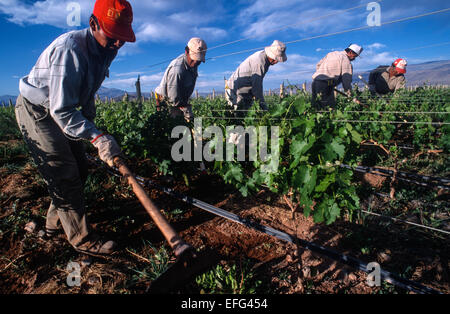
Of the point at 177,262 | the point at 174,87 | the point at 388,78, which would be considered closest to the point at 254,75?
the point at 174,87

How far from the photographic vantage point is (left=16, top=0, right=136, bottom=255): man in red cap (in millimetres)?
1749

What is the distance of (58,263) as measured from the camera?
2191mm

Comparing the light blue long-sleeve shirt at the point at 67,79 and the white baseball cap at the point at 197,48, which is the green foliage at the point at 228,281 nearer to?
the light blue long-sleeve shirt at the point at 67,79

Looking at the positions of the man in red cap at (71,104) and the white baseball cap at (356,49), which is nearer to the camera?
the man in red cap at (71,104)

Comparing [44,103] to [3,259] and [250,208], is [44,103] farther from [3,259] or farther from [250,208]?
[250,208]

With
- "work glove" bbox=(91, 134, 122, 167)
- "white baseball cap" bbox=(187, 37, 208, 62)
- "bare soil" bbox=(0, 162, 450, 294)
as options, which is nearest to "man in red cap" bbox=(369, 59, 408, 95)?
"bare soil" bbox=(0, 162, 450, 294)

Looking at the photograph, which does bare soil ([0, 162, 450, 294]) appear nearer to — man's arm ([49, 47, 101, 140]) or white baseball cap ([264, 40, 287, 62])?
man's arm ([49, 47, 101, 140])

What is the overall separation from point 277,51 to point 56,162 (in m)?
3.52

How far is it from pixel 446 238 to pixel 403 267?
0.78m

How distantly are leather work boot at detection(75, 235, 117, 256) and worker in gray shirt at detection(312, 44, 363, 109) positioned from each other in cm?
489

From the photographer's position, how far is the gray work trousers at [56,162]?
2.00m

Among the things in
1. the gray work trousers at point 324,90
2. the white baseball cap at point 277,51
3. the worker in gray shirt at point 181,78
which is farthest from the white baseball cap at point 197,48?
the gray work trousers at point 324,90

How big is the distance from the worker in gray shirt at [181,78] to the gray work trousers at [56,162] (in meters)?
1.85
